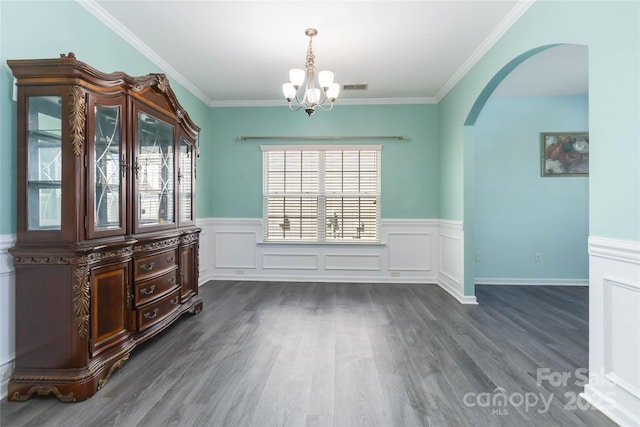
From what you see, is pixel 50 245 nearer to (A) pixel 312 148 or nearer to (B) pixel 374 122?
(A) pixel 312 148

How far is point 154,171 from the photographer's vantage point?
9.35ft

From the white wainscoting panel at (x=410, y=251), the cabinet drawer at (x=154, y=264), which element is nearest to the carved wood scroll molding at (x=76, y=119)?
the cabinet drawer at (x=154, y=264)

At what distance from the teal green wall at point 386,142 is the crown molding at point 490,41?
713 millimetres

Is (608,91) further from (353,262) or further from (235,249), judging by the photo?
(235,249)

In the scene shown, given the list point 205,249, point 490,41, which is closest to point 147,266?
point 205,249

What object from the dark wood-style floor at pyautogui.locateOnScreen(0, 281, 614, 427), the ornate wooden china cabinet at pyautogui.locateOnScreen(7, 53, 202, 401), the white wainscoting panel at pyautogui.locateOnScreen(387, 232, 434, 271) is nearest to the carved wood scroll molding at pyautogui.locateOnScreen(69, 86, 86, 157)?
the ornate wooden china cabinet at pyautogui.locateOnScreen(7, 53, 202, 401)

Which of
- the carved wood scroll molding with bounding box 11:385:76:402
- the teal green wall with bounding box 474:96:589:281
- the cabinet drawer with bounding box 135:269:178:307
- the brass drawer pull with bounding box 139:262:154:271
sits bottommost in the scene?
the carved wood scroll molding with bounding box 11:385:76:402

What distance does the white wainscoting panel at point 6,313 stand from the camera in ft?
6.55

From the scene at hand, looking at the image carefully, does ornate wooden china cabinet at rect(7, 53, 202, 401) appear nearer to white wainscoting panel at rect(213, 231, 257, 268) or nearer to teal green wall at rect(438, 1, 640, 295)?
white wainscoting panel at rect(213, 231, 257, 268)

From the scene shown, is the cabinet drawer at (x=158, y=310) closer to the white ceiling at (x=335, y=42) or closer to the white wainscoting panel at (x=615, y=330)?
the white ceiling at (x=335, y=42)

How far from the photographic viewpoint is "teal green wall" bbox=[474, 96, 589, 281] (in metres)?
4.94

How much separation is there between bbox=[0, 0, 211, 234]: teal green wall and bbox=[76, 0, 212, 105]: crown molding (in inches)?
1.6

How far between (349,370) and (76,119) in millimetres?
2429

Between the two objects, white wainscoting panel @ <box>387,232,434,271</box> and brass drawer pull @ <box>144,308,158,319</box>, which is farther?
white wainscoting panel @ <box>387,232,434,271</box>
